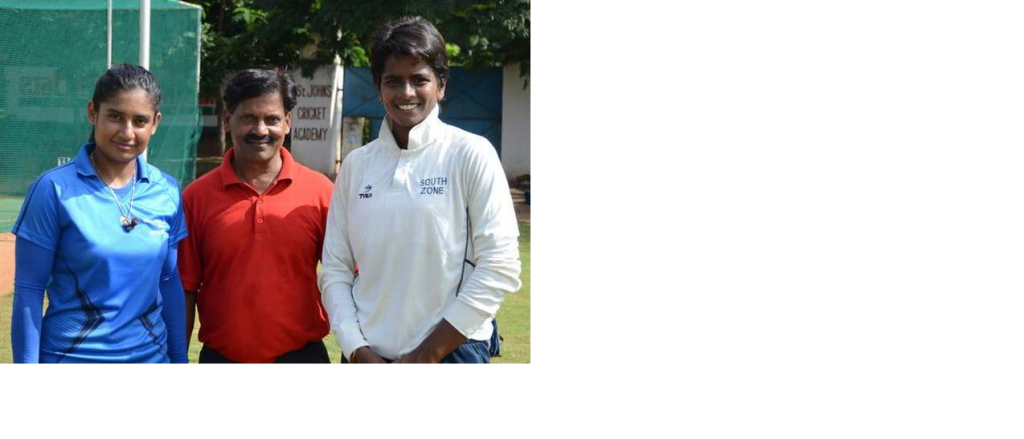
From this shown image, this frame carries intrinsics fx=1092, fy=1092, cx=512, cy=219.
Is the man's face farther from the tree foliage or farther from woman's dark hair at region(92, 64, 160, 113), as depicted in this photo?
the tree foliage

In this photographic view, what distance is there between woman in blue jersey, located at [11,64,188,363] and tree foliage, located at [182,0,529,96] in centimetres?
1109

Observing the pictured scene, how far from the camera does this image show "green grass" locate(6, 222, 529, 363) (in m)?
5.26

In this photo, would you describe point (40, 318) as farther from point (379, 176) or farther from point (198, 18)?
point (198, 18)

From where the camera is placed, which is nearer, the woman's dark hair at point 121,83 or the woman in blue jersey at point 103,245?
the woman in blue jersey at point 103,245

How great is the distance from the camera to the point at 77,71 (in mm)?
8742

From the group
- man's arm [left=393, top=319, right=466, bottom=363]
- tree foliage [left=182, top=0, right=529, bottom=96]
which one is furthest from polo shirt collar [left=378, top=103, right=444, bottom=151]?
tree foliage [left=182, top=0, right=529, bottom=96]

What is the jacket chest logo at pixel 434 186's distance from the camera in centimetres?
252

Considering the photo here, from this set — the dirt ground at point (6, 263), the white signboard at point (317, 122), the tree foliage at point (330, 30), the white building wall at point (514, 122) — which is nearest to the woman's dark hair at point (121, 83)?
the dirt ground at point (6, 263)

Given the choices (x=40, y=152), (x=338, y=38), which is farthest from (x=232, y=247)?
(x=338, y=38)

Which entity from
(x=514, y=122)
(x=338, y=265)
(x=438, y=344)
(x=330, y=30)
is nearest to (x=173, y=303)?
(x=338, y=265)

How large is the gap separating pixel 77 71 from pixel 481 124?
9.10 metres

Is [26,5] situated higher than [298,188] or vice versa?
[26,5]

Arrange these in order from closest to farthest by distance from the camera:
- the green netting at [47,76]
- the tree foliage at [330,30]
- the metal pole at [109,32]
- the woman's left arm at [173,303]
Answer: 1. the woman's left arm at [173,303]
2. the green netting at [47,76]
3. the metal pole at [109,32]
4. the tree foliage at [330,30]

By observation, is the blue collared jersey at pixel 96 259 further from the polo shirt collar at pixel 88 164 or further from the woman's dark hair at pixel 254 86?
the woman's dark hair at pixel 254 86
